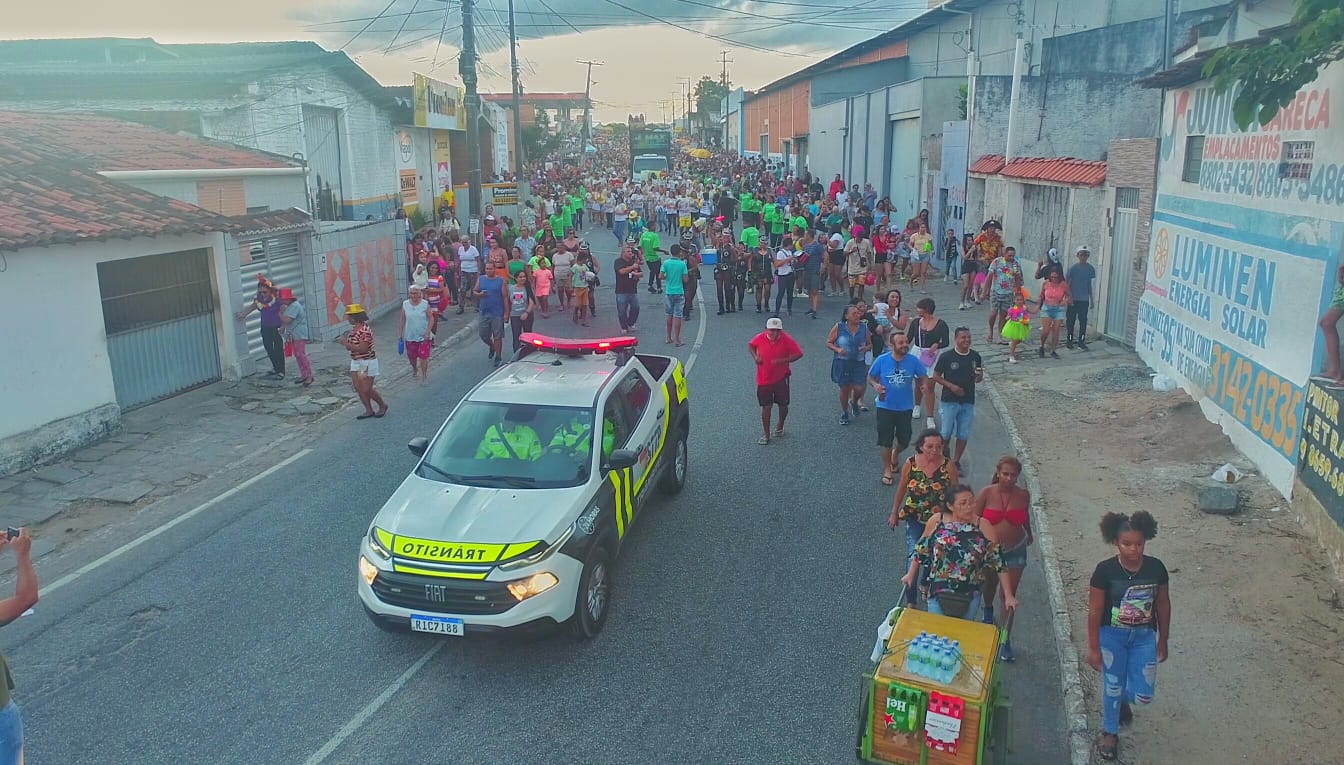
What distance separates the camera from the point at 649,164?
56750mm

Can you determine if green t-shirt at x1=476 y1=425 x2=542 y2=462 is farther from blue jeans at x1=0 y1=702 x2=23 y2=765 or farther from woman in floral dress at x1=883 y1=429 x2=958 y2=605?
blue jeans at x1=0 y1=702 x2=23 y2=765

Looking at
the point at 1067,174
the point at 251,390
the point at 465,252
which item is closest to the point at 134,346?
the point at 251,390

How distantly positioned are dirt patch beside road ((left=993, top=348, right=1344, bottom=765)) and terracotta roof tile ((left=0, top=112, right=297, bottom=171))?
14.0 m

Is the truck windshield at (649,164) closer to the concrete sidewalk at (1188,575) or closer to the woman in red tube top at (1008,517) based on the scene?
the concrete sidewalk at (1188,575)

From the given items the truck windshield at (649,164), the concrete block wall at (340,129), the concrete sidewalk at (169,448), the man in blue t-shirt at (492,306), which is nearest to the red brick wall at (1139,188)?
the man in blue t-shirt at (492,306)

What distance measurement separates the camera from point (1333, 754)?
550 centimetres

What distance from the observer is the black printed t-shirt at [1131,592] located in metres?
5.37

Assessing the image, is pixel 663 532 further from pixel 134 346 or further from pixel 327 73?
pixel 327 73

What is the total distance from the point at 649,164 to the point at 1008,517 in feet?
171

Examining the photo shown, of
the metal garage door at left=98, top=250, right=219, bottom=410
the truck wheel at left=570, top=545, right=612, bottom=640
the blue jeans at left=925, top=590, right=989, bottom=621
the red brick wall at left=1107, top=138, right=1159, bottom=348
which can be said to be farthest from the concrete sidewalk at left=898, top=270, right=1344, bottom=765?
the metal garage door at left=98, top=250, right=219, bottom=410

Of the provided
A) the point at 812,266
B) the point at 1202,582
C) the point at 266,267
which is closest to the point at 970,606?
the point at 1202,582

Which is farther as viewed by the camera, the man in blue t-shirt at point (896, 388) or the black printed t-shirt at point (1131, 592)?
the man in blue t-shirt at point (896, 388)

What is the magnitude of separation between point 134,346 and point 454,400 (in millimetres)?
4391

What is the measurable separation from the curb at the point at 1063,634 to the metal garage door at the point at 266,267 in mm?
12159
